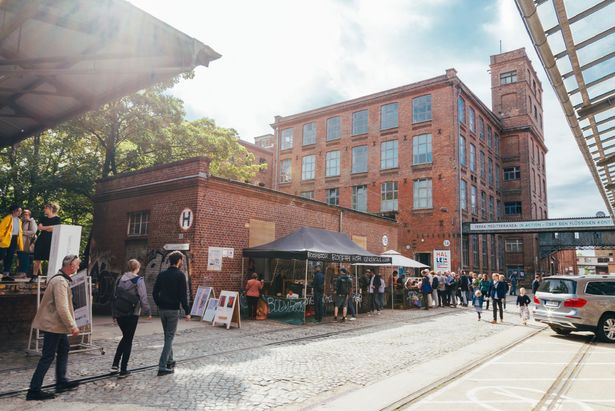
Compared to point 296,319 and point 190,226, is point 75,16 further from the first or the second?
point 296,319

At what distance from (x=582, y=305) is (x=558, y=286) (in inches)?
31.2

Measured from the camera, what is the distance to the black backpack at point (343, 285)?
46.5ft

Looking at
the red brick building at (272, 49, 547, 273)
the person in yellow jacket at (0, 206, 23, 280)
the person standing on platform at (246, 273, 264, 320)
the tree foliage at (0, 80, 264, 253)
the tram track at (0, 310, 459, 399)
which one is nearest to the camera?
the tram track at (0, 310, 459, 399)

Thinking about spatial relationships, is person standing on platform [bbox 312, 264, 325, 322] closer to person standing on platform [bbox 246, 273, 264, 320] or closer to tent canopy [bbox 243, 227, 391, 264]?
tent canopy [bbox 243, 227, 391, 264]

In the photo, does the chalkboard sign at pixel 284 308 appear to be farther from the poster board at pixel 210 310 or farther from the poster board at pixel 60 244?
the poster board at pixel 60 244

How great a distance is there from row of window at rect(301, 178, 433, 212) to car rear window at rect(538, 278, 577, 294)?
19178mm

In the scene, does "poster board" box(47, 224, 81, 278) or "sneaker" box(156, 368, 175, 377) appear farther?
"poster board" box(47, 224, 81, 278)

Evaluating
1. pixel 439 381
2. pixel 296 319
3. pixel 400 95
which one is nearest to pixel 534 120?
pixel 400 95

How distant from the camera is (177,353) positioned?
8156 millimetres

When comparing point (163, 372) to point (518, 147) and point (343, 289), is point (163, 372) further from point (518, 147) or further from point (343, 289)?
point (518, 147)

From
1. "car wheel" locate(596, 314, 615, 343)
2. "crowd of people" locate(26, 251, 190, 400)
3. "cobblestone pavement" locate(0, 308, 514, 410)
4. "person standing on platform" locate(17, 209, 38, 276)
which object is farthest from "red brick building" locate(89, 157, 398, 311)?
"car wheel" locate(596, 314, 615, 343)

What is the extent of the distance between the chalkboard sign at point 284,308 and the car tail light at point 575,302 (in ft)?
24.7

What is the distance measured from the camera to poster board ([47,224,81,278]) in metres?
8.45

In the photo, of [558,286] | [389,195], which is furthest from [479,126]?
[558,286]
